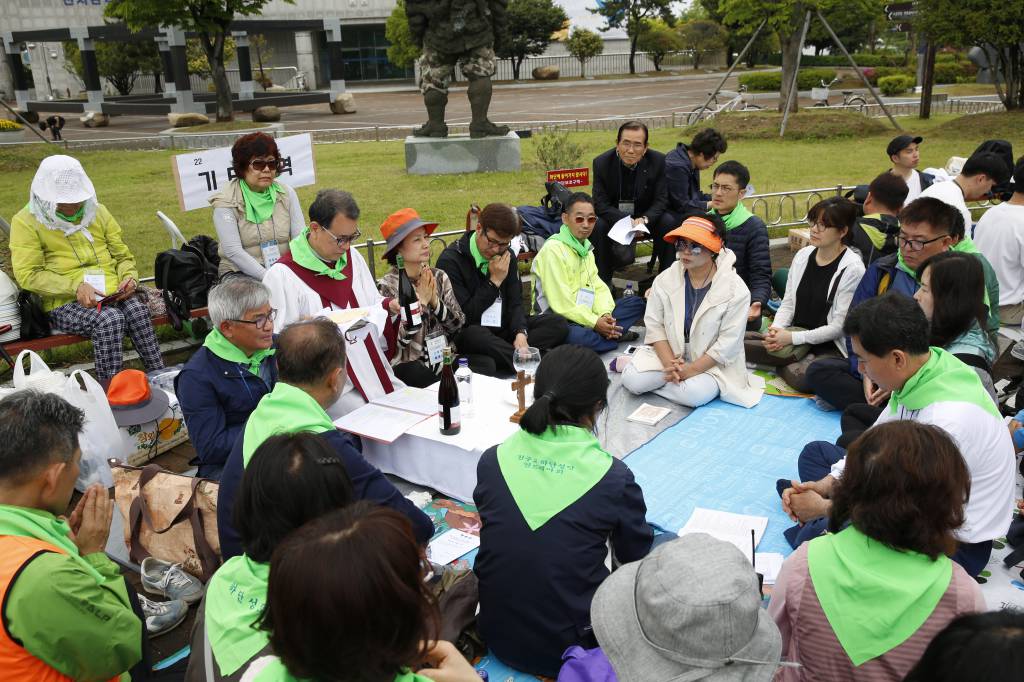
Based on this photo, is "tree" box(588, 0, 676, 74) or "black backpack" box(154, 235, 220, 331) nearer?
"black backpack" box(154, 235, 220, 331)

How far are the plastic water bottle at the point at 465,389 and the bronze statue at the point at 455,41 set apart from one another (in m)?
10.7

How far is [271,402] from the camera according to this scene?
3.04 m

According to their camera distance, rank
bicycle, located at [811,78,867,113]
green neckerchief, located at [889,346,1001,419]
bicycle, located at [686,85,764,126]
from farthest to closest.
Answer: bicycle, located at [811,78,867,113], bicycle, located at [686,85,764,126], green neckerchief, located at [889,346,1001,419]

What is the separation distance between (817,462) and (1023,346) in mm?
2113

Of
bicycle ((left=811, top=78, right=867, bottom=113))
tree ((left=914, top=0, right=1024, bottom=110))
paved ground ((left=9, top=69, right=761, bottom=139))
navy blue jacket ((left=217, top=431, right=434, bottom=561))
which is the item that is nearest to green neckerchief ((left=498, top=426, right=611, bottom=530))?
navy blue jacket ((left=217, top=431, right=434, bottom=561))

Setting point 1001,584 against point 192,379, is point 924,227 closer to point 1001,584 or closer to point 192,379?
point 1001,584

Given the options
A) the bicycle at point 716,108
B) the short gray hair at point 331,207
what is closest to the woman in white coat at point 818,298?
the short gray hair at point 331,207

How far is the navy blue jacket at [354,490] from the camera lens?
2.91 metres

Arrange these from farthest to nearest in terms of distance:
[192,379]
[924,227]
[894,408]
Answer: [924,227] → [192,379] → [894,408]

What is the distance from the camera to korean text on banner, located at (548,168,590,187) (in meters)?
8.55

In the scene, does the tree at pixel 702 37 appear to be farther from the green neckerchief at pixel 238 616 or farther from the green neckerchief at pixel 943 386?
the green neckerchief at pixel 238 616

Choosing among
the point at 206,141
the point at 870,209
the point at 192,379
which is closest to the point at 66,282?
the point at 192,379

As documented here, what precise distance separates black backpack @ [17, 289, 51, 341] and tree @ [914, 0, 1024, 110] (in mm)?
20372

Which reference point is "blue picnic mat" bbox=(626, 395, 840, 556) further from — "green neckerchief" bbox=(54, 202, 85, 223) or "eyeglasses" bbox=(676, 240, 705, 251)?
"green neckerchief" bbox=(54, 202, 85, 223)
